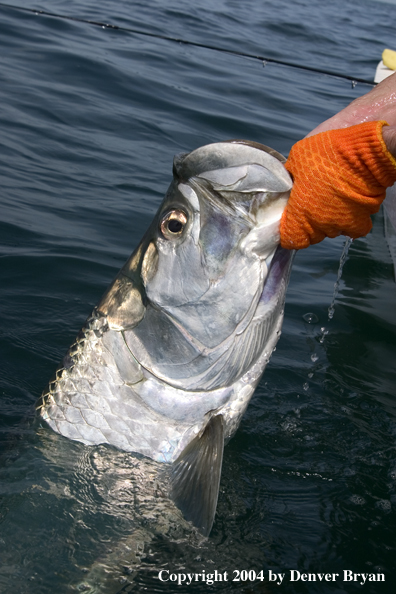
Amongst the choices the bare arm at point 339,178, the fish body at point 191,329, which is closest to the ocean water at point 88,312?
the fish body at point 191,329

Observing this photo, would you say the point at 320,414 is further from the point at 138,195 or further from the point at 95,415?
the point at 138,195

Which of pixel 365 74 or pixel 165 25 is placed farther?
pixel 165 25

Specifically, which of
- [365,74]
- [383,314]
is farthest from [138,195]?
[365,74]

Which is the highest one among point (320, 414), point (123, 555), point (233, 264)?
point (233, 264)

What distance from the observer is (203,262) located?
7.46 ft

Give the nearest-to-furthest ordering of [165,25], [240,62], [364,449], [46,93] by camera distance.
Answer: [364,449], [46,93], [240,62], [165,25]

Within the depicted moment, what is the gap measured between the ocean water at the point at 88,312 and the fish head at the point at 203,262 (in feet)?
1.82

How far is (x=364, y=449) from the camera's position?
131 inches

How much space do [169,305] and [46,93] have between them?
6294 mm

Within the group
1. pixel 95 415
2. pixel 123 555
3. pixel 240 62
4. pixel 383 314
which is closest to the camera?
pixel 123 555

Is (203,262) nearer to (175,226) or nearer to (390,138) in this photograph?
(175,226)

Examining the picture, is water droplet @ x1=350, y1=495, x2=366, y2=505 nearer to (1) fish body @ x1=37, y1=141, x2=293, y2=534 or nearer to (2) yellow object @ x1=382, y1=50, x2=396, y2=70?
(1) fish body @ x1=37, y1=141, x2=293, y2=534

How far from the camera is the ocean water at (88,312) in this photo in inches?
99.8

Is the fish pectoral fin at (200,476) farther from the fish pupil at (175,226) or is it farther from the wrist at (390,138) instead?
the wrist at (390,138)
